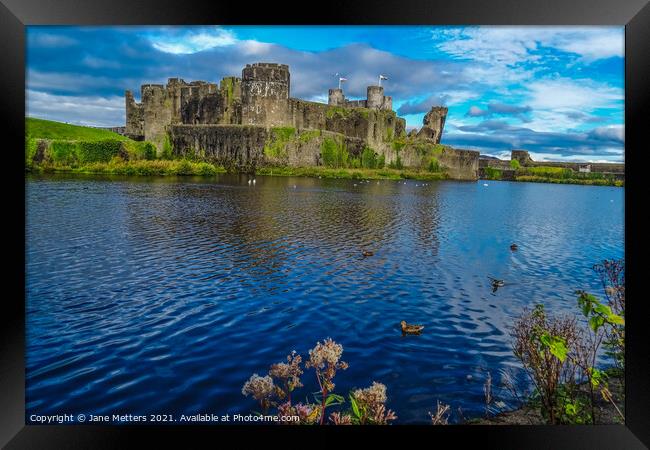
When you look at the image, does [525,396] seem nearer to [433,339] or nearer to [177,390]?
[433,339]

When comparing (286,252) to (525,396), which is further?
(286,252)

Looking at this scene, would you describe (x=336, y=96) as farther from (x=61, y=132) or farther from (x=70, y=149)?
(x=70, y=149)

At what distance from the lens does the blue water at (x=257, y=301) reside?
258 inches

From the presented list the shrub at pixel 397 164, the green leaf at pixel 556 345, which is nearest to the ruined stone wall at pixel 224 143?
the shrub at pixel 397 164

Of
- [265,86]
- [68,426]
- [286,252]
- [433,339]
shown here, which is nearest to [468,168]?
[265,86]

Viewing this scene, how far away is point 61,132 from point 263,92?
72.7 ft

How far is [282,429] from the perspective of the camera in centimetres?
473

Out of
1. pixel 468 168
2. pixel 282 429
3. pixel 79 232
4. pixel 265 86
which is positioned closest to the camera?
pixel 282 429

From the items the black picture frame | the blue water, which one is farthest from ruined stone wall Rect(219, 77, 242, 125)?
the black picture frame

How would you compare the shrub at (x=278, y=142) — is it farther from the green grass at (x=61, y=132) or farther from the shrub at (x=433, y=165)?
the shrub at (x=433, y=165)

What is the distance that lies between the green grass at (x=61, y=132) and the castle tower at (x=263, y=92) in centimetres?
1449

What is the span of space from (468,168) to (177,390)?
245 feet

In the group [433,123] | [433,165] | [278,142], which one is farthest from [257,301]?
[433,123]

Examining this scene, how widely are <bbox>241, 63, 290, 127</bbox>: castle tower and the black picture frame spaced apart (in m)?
50.8
